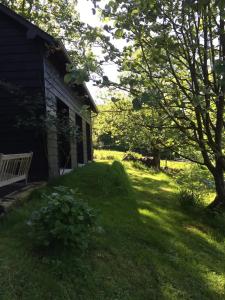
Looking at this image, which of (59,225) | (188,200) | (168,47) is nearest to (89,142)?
(188,200)

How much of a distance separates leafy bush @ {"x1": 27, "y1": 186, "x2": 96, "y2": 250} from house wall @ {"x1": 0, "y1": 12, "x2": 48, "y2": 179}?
3970 mm

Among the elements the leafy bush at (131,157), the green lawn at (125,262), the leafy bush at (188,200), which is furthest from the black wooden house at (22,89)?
the leafy bush at (131,157)

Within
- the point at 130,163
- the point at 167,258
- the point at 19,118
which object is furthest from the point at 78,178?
the point at 130,163

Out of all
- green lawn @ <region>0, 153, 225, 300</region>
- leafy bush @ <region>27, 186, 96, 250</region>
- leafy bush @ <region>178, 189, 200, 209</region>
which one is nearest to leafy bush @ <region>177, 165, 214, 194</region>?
leafy bush @ <region>178, 189, 200, 209</region>

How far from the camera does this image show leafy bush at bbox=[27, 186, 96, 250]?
13.3 feet

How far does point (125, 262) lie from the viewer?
182 inches

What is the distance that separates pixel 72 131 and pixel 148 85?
403cm

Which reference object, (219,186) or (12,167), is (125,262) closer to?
(12,167)

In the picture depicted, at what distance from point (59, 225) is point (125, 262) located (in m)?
1.11

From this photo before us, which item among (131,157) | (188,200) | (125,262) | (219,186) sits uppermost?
(219,186)

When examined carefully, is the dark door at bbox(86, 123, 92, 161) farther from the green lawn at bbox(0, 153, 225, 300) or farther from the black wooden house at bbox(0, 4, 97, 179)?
the green lawn at bbox(0, 153, 225, 300)

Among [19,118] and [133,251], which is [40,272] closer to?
[133,251]

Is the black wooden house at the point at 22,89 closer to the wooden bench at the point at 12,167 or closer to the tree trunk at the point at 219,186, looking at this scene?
the wooden bench at the point at 12,167

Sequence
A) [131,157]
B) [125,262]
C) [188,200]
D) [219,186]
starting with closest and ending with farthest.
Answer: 1. [125,262]
2. [219,186]
3. [188,200]
4. [131,157]
